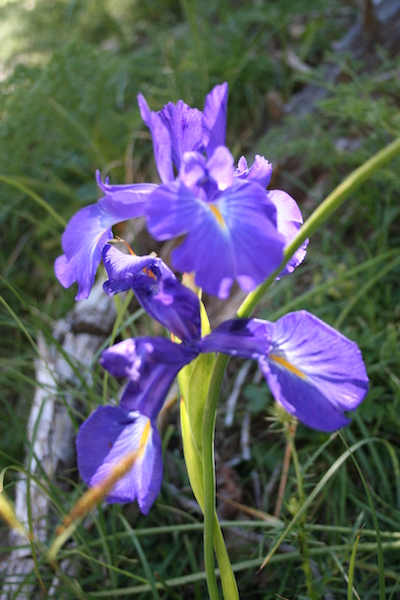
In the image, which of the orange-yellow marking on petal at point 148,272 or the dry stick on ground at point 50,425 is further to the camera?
the dry stick on ground at point 50,425

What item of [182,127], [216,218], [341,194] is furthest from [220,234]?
[182,127]

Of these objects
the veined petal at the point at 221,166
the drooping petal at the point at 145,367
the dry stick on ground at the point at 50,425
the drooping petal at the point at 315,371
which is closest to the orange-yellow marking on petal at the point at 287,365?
the drooping petal at the point at 315,371

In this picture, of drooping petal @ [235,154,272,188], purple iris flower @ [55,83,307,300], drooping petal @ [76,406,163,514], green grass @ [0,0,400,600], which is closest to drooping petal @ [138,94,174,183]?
purple iris flower @ [55,83,307,300]

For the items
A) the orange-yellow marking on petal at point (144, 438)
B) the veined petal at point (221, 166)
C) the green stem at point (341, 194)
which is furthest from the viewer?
the orange-yellow marking on petal at point (144, 438)

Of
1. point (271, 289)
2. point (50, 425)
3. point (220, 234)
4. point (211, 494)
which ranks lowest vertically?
point (271, 289)

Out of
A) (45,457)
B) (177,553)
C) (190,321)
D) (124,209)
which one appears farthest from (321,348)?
(45,457)

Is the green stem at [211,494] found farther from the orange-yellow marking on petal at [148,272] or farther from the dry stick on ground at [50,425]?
the dry stick on ground at [50,425]

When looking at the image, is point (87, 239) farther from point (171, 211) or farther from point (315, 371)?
point (315, 371)

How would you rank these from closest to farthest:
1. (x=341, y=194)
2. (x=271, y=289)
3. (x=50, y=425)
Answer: (x=341, y=194)
(x=50, y=425)
(x=271, y=289)
